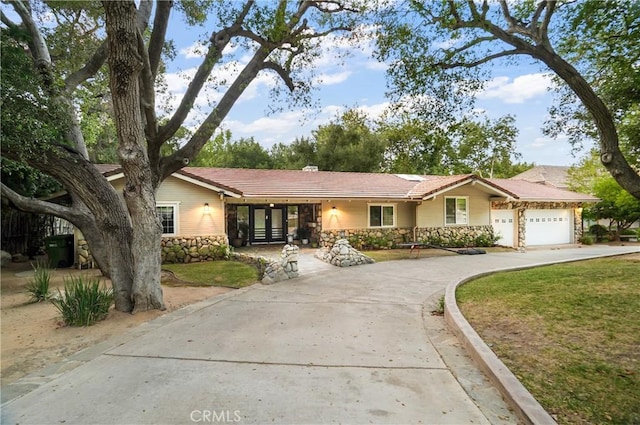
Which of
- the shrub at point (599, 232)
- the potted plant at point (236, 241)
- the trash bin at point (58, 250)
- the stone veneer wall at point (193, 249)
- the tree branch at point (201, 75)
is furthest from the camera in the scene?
the shrub at point (599, 232)

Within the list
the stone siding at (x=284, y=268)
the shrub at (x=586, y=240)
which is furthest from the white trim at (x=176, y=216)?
the shrub at (x=586, y=240)

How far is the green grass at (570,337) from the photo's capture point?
10.8ft

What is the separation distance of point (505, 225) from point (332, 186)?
10255 mm

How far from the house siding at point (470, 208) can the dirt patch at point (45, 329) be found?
12.2 meters

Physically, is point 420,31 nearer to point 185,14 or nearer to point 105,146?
point 185,14

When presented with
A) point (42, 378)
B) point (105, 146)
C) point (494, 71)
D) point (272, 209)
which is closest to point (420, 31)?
point (494, 71)

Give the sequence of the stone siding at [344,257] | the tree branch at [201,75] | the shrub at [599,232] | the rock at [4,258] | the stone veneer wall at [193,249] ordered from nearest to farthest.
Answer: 1. the tree branch at [201,75]
2. the stone siding at [344,257]
3. the rock at [4,258]
4. the stone veneer wall at [193,249]
5. the shrub at [599,232]

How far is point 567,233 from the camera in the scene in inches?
812

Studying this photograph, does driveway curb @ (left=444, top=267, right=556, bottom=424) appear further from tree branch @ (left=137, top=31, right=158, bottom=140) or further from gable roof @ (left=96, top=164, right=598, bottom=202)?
gable roof @ (left=96, top=164, right=598, bottom=202)

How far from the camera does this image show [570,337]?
4.84 metres

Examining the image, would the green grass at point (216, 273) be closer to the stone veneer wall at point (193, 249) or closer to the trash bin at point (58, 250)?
the stone veneer wall at point (193, 249)

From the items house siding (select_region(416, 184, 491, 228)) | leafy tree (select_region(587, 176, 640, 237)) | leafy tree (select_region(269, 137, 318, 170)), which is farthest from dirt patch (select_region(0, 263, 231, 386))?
leafy tree (select_region(587, 176, 640, 237))

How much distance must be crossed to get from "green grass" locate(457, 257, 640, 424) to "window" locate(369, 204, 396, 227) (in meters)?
9.06

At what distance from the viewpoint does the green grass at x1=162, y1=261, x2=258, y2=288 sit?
982cm
